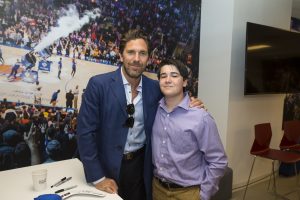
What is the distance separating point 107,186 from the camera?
1540 mm

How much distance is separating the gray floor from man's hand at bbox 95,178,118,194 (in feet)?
7.36

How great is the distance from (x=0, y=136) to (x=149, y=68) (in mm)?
1618

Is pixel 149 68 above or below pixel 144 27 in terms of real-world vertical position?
below

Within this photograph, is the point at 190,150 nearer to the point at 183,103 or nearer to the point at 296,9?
the point at 183,103

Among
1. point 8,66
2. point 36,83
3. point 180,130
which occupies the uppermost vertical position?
point 8,66

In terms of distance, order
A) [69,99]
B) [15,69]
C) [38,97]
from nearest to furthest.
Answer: [15,69] → [38,97] → [69,99]

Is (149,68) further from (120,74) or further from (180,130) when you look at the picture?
(180,130)

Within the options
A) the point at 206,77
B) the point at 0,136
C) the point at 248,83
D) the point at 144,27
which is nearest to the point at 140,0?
the point at 144,27

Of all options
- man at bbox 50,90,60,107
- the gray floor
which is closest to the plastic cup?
man at bbox 50,90,60,107

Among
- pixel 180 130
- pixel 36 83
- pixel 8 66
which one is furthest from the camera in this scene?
pixel 36 83

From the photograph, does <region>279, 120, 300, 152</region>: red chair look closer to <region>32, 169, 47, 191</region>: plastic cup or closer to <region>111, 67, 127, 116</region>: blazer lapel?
<region>111, 67, 127, 116</region>: blazer lapel

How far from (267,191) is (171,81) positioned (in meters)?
2.80

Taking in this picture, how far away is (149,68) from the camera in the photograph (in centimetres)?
296

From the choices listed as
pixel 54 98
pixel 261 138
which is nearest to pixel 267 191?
pixel 261 138
